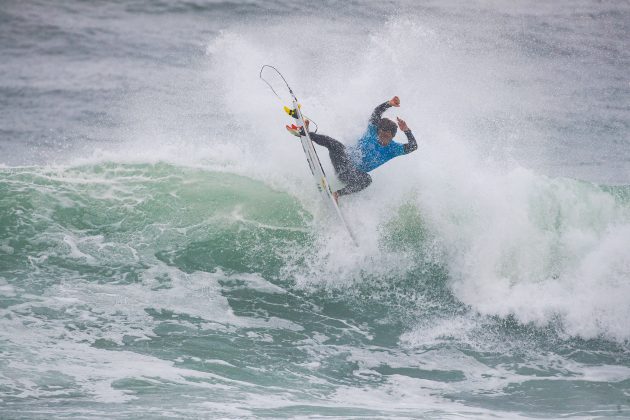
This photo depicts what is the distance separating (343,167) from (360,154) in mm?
288

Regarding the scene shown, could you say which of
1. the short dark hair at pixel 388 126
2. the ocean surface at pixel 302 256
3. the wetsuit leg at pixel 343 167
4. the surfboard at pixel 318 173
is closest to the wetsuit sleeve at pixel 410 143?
the short dark hair at pixel 388 126

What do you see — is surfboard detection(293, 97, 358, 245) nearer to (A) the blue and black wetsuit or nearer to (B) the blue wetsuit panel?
(A) the blue and black wetsuit

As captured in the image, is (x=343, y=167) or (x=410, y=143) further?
(x=343, y=167)

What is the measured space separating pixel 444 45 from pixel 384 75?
8353 millimetres

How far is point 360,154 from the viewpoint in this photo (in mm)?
9797

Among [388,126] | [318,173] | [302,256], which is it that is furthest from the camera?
[302,256]

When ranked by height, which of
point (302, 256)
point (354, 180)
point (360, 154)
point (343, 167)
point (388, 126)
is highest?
point (388, 126)

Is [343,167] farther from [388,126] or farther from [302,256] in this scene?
[302,256]

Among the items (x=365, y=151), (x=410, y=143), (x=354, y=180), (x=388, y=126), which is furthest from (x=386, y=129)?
(x=354, y=180)

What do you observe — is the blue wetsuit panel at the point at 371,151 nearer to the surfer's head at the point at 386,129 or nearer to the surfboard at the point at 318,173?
the surfer's head at the point at 386,129

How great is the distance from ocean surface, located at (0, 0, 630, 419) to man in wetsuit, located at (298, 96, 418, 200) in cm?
62

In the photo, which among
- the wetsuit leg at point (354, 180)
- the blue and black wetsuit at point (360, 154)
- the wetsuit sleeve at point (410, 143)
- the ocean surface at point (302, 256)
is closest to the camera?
the ocean surface at point (302, 256)

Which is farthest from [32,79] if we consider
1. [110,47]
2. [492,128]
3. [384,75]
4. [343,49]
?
[492,128]

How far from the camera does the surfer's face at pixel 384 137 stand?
9.45 m
